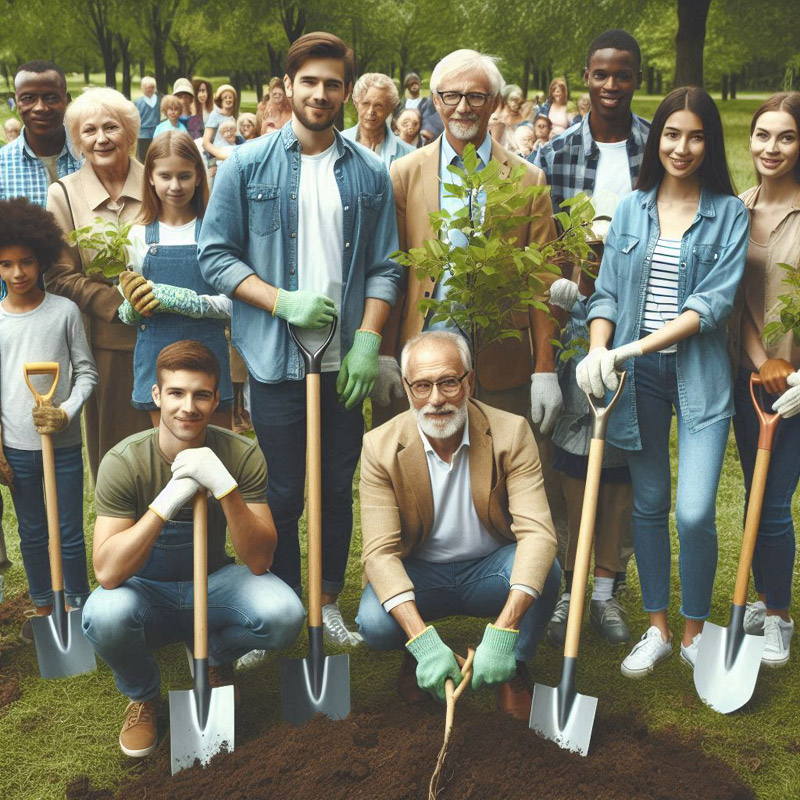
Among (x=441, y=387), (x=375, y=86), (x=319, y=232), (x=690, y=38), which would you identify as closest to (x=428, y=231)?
(x=319, y=232)

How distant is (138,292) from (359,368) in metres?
0.94

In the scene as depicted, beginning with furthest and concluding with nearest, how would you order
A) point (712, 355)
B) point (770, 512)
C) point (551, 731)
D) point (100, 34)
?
1. point (100, 34)
2. point (770, 512)
3. point (712, 355)
4. point (551, 731)

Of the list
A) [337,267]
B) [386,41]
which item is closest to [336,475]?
[337,267]

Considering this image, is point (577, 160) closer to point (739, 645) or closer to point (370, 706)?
point (739, 645)

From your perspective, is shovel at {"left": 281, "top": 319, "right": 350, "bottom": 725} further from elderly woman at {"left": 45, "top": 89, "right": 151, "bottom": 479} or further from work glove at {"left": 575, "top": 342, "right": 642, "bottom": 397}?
elderly woman at {"left": 45, "top": 89, "right": 151, "bottom": 479}

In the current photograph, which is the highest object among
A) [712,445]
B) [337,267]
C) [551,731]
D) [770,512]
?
[337,267]

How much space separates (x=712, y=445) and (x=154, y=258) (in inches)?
93.7

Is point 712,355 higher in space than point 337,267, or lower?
lower

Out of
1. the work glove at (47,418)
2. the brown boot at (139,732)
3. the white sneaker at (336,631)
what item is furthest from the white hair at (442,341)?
the brown boot at (139,732)

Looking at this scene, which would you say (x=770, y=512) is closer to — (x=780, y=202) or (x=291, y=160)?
(x=780, y=202)

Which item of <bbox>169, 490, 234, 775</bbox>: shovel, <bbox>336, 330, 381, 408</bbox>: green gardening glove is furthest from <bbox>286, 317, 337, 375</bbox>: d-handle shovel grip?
<bbox>169, 490, 234, 775</bbox>: shovel

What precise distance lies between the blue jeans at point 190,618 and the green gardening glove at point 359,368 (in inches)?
30.5

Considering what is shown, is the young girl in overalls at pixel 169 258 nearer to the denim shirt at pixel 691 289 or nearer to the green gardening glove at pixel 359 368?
the green gardening glove at pixel 359 368

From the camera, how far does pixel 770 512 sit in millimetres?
Result: 4004
